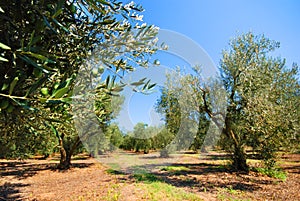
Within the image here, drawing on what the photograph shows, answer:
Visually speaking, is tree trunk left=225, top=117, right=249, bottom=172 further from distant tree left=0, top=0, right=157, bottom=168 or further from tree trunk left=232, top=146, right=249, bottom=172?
distant tree left=0, top=0, right=157, bottom=168

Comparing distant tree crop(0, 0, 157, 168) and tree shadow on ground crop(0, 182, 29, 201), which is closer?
distant tree crop(0, 0, 157, 168)

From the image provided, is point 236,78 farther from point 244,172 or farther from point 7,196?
point 7,196

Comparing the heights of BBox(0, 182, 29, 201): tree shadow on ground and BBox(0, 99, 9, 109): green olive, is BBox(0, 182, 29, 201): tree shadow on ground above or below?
below

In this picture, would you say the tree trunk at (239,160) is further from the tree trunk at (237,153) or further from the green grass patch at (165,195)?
the green grass patch at (165,195)

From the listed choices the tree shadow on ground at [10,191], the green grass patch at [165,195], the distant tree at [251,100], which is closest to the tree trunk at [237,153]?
the distant tree at [251,100]

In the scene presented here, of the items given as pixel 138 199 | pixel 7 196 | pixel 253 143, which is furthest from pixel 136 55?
pixel 253 143

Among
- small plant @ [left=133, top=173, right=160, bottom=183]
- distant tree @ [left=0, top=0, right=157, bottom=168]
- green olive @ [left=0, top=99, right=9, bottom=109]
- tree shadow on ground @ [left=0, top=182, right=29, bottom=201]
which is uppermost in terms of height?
distant tree @ [left=0, top=0, right=157, bottom=168]

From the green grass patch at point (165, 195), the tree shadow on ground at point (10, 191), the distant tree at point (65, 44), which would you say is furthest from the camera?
the tree shadow on ground at point (10, 191)

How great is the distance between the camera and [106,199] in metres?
8.34

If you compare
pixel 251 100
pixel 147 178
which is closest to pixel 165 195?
pixel 147 178

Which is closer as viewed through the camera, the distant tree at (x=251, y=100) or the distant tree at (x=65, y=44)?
the distant tree at (x=65, y=44)

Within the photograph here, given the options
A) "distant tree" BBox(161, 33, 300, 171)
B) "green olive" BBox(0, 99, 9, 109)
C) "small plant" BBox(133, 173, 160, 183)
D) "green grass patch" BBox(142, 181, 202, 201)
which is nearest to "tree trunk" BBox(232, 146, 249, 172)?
"distant tree" BBox(161, 33, 300, 171)

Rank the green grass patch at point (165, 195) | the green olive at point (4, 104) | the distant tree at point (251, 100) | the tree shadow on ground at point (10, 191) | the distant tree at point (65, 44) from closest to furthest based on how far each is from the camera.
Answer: the green olive at point (4, 104), the distant tree at point (65, 44), the green grass patch at point (165, 195), the tree shadow on ground at point (10, 191), the distant tree at point (251, 100)

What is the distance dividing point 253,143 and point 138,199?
8.55 meters
